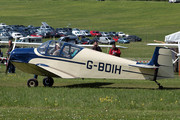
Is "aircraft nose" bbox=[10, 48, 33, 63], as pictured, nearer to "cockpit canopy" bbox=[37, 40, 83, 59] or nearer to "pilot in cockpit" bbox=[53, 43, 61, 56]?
"cockpit canopy" bbox=[37, 40, 83, 59]

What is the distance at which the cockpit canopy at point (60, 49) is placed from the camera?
11430 millimetres

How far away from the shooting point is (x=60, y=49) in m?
11.5

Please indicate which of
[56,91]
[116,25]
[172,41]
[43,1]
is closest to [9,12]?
[43,1]

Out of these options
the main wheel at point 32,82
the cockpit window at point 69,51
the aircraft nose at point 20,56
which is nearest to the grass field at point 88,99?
the main wheel at point 32,82

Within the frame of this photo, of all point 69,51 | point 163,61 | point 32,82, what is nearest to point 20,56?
point 32,82

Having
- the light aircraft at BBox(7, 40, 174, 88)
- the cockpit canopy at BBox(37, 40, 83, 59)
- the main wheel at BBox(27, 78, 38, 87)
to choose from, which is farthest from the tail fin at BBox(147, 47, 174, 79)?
the main wheel at BBox(27, 78, 38, 87)

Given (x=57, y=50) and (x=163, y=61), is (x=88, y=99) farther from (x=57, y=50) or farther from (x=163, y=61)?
(x=163, y=61)

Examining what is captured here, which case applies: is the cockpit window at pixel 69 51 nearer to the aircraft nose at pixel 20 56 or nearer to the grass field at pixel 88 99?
the grass field at pixel 88 99

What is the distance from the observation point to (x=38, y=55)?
11.6m

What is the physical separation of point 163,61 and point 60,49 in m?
4.17

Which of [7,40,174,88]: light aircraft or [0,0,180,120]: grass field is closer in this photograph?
[0,0,180,120]: grass field

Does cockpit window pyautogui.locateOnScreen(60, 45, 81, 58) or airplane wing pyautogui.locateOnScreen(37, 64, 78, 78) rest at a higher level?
cockpit window pyautogui.locateOnScreen(60, 45, 81, 58)

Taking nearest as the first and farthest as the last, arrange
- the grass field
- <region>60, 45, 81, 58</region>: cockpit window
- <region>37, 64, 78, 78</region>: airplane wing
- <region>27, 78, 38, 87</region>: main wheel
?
1. the grass field
2. <region>37, 64, 78, 78</region>: airplane wing
3. <region>60, 45, 81, 58</region>: cockpit window
4. <region>27, 78, 38, 87</region>: main wheel

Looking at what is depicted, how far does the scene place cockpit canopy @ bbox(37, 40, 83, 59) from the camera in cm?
1143
